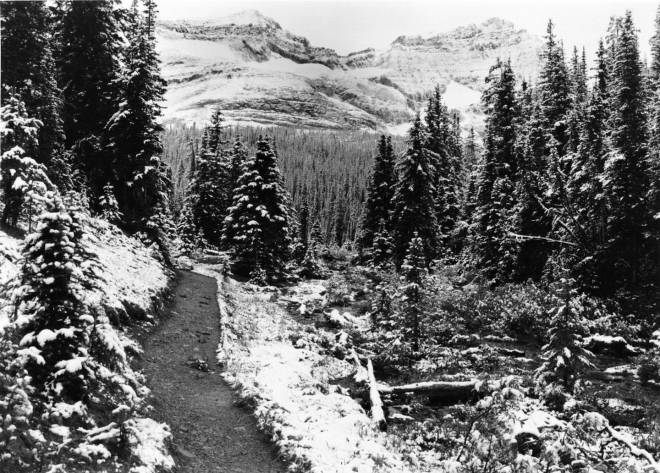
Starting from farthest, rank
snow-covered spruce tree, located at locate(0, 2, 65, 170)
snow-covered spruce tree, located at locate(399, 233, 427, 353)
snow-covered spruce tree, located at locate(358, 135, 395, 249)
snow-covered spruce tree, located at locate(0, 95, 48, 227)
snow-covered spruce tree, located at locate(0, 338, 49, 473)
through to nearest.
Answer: snow-covered spruce tree, located at locate(358, 135, 395, 249) → snow-covered spruce tree, located at locate(399, 233, 427, 353) → snow-covered spruce tree, located at locate(0, 2, 65, 170) → snow-covered spruce tree, located at locate(0, 95, 48, 227) → snow-covered spruce tree, located at locate(0, 338, 49, 473)

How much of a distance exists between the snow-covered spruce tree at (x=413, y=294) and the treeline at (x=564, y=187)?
58cm

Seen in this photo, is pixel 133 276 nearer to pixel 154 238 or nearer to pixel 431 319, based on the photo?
pixel 154 238

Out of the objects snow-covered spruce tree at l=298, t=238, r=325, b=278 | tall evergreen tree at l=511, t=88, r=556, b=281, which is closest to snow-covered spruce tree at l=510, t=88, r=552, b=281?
tall evergreen tree at l=511, t=88, r=556, b=281

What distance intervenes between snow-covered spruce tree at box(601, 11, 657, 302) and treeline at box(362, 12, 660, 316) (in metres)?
0.05

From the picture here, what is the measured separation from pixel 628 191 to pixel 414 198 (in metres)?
15.2

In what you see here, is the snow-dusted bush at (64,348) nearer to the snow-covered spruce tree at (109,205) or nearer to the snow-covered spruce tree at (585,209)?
the snow-covered spruce tree at (109,205)

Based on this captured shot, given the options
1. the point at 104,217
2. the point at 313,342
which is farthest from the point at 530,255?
the point at 104,217

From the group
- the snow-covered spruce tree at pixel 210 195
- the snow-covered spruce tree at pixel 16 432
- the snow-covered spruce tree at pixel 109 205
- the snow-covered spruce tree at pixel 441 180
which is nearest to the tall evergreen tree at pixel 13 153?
the snow-covered spruce tree at pixel 16 432

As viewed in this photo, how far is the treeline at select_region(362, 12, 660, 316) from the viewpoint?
22.4 m

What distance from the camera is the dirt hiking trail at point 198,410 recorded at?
8.91 m

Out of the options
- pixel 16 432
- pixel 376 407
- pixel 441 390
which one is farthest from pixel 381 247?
pixel 16 432

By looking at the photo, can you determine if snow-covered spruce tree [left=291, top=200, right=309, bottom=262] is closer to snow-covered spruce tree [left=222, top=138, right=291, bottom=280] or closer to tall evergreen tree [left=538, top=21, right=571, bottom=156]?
snow-covered spruce tree [left=222, top=138, right=291, bottom=280]

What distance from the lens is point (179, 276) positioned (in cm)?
2897

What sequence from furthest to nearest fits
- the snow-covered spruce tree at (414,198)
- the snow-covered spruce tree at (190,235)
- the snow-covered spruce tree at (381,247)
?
the snow-covered spruce tree at (190,235), the snow-covered spruce tree at (381,247), the snow-covered spruce tree at (414,198)
